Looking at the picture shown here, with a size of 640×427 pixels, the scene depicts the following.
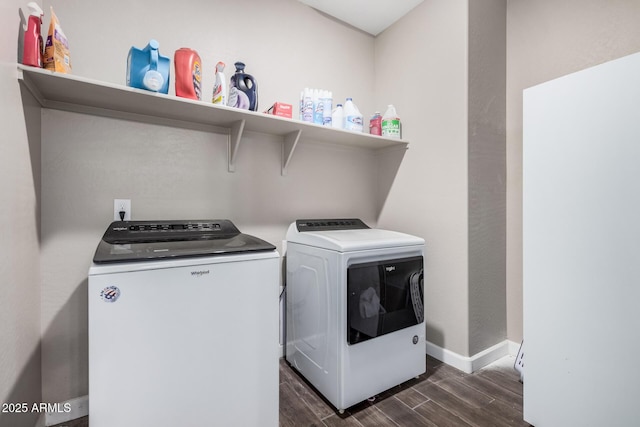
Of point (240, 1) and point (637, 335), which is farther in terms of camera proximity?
point (240, 1)

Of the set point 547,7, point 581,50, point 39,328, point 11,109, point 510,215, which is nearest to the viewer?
point 11,109

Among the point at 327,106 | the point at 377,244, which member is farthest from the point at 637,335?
the point at 327,106

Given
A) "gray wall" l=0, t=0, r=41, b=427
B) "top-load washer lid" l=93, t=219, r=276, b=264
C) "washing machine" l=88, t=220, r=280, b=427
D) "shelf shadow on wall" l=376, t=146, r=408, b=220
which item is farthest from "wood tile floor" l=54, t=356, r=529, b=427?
"shelf shadow on wall" l=376, t=146, r=408, b=220

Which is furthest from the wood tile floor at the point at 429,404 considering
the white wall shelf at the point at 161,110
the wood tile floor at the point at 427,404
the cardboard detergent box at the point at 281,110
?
the cardboard detergent box at the point at 281,110

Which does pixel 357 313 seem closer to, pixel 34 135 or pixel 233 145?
pixel 233 145

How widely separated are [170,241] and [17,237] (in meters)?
0.53

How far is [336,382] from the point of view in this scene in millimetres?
1525

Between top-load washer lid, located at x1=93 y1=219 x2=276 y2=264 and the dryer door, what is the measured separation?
54 centimetres

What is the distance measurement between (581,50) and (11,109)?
289 cm

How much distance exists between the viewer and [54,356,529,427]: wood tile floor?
1.45 metres

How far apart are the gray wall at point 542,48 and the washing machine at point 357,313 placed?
2.78 ft

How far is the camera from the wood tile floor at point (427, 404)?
145 centimetres

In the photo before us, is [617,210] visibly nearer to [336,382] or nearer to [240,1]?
[336,382]

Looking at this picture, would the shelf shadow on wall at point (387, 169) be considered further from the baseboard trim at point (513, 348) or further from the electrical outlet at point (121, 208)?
the electrical outlet at point (121, 208)
